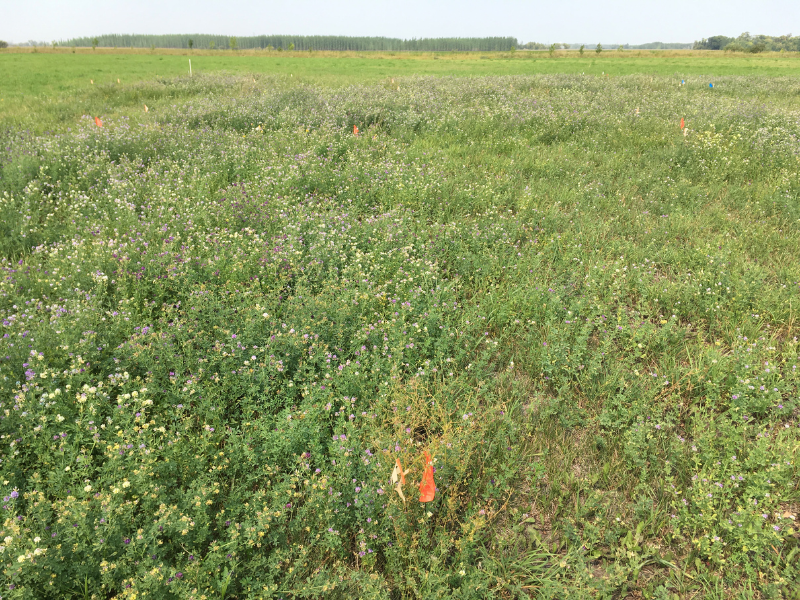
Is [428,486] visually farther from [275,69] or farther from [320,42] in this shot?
[320,42]

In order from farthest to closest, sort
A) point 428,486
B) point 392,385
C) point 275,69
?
point 275,69, point 392,385, point 428,486

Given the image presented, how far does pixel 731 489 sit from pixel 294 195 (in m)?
7.35

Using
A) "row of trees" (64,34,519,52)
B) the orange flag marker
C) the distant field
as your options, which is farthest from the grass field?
"row of trees" (64,34,519,52)

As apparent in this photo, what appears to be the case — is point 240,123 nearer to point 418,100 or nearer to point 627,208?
point 418,100

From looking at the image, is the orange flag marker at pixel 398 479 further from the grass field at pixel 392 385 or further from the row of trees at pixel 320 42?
the row of trees at pixel 320 42

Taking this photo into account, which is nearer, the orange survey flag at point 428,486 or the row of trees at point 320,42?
the orange survey flag at point 428,486

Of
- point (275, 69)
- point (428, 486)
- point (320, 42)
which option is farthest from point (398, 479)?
point (320, 42)

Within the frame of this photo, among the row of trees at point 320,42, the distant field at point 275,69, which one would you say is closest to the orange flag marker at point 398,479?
the distant field at point 275,69

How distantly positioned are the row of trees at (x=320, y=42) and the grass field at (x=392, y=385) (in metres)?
142

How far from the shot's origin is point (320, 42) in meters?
150

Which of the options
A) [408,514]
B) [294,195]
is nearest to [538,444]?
[408,514]

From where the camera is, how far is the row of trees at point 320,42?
132750 mm

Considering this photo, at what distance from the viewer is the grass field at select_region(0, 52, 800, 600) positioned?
2.83 meters

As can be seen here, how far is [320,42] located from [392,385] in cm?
17681
